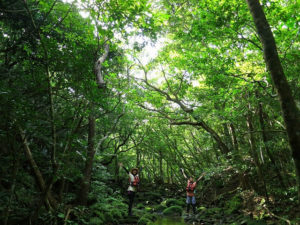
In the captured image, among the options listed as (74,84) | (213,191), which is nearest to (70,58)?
(74,84)

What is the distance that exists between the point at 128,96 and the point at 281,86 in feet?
26.4

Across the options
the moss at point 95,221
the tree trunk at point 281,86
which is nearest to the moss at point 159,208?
the moss at point 95,221

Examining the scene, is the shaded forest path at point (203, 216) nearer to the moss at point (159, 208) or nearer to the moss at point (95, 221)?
the moss at point (159, 208)

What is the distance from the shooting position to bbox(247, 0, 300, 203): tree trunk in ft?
10.7

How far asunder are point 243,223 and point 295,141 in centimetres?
568

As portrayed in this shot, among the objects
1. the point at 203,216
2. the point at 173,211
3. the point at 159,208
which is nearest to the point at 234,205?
the point at 203,216

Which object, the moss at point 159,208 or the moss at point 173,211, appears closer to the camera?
the moss at point 173,211

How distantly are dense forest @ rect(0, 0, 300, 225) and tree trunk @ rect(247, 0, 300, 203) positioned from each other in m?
0.02

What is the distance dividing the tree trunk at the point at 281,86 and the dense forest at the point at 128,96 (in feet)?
0.05

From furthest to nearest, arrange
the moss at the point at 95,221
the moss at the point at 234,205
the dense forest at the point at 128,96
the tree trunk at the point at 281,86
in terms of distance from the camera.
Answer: the moss at the point at 234,205
the moss at the point at 95,221
the dense forest at the point at 128,96
the tree trunk at the point at 281,86

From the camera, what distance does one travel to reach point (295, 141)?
3.24m

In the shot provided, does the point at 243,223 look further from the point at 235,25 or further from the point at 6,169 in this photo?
the point at 6,169

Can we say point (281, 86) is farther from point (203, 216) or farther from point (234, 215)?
point (203, 216)

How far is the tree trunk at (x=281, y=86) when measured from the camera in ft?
10.7
